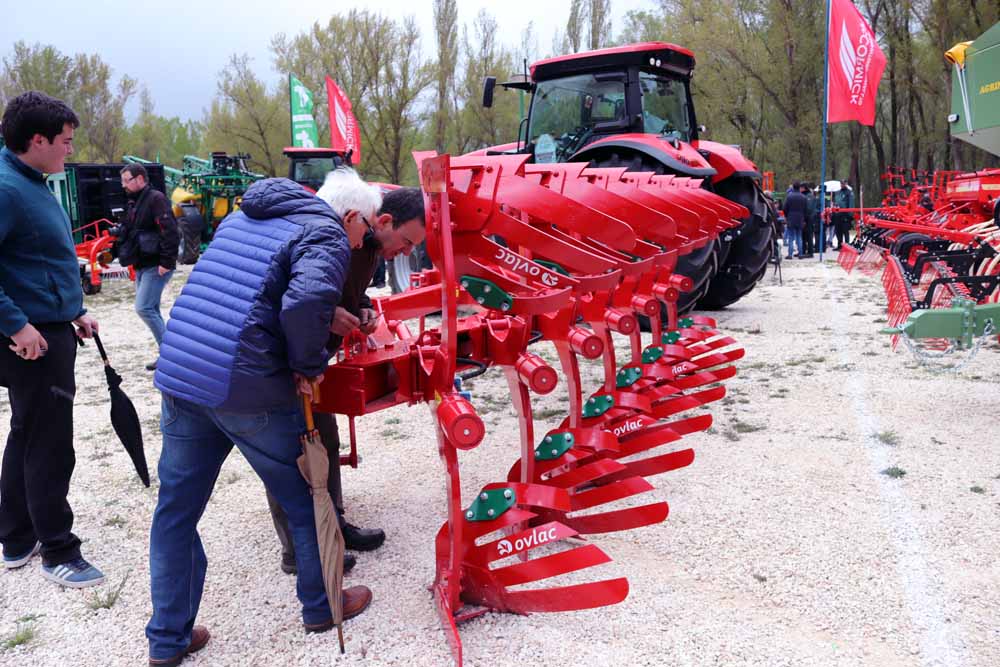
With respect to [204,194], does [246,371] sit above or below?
below

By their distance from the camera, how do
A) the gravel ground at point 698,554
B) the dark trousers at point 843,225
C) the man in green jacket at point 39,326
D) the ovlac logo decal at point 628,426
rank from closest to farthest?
the gravel ground at point 698,554
the man in green jacket at point 39,326
the ovlac logo decal at point 628,426
the dark trousers at point 843,225

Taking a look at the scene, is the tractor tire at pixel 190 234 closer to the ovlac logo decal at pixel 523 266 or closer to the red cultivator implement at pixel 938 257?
the red cultivator implement at pixel 938 257

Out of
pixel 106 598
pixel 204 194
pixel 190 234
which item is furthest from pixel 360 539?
pixel 204 194

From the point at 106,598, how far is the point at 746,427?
3173 mm

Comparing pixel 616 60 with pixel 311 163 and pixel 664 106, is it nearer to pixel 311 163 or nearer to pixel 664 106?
pixel 664 106

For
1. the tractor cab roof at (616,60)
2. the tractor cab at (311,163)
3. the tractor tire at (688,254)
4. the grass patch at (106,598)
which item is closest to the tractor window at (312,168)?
the tractor cab at (311,163)

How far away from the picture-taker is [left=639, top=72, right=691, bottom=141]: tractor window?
653cm

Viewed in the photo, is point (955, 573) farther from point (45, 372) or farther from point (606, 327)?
point (45, 372)

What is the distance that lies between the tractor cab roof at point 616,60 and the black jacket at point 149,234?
11.1 ft

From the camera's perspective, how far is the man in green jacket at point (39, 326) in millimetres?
2400

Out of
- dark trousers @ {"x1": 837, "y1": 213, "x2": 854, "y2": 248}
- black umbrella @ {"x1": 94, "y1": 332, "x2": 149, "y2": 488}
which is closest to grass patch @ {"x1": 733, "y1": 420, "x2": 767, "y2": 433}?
black umbrella @ {"x1": 94, "y1": 332, "x2": 149, "y2": 488}

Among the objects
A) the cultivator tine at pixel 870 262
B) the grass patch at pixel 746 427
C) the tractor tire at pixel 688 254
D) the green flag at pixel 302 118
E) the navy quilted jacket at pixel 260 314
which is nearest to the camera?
the navy quilted jacket at pixel 260 314

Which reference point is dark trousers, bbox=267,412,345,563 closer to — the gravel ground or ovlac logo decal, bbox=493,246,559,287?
the gravel ground

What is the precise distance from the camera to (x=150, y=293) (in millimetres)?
5387
